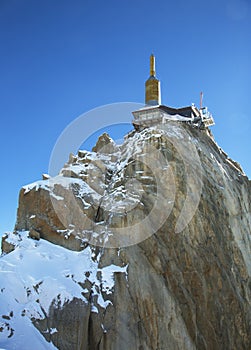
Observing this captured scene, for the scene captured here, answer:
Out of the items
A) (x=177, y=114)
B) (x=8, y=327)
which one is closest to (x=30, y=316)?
(x=8, y=327)

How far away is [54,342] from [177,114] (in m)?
32.5

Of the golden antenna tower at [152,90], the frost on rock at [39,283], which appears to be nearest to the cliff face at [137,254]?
the frost on rock at [39,283]

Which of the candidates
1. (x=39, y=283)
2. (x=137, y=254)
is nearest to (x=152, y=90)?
(x=137, y=254)

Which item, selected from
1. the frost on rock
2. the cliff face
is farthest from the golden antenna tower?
the frost on rock

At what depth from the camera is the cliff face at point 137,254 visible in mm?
26141

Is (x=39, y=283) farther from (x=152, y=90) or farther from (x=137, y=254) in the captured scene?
(x=152, y=90)

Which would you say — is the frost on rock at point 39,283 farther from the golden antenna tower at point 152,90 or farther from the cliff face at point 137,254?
the golden antenna tower at point 152,90

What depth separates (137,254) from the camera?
99.2 ft

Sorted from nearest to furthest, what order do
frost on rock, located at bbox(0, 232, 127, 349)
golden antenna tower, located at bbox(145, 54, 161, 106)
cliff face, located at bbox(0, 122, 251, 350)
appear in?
frost on rock, located at bbox(0, 232, 127, 349) < cliff face, located at bbox(0, 122, 251, 350) < golden antenna tower, located at bbox(145, 54, 161, 106)

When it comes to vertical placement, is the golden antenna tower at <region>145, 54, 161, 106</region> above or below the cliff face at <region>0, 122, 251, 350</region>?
above

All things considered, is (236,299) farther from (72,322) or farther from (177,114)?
(177,114)

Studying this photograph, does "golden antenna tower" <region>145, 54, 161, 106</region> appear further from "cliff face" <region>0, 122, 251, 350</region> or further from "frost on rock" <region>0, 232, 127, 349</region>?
"frost on rock" <region>0, 232, 127, 349</region>

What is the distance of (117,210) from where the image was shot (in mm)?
32844

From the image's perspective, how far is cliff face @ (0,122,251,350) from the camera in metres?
26.1
